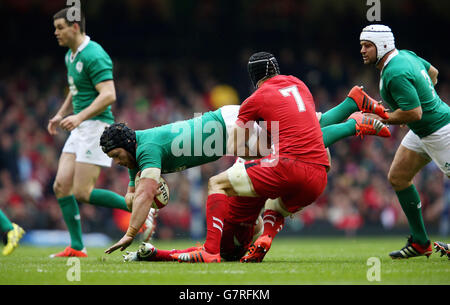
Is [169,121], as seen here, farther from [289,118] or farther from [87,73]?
[289,118]

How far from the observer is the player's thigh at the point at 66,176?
7801 millimetres

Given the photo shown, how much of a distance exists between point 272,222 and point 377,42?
2.13m

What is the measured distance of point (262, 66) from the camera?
21.0ft

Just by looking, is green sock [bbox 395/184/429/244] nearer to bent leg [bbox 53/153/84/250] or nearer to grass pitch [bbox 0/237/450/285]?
grass pitch [bbox 0/237/450/285]

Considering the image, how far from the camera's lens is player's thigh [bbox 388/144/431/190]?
6.95 metres

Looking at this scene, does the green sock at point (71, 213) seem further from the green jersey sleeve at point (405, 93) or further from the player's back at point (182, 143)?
the green jersey sleeve at point (405, 93)

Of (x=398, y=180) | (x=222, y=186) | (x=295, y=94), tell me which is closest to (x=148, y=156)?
(x=222, y=186)

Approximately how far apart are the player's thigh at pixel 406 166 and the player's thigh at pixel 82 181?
350 cm

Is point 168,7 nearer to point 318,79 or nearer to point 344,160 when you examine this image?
point 318,79

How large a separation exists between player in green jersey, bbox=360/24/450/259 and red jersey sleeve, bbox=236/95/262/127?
54.3 inches

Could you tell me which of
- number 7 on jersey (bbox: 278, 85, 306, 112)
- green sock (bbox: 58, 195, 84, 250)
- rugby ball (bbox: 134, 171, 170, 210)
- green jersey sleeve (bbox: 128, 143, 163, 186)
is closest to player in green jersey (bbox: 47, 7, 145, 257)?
green sock (bbox: 58, 195, 84, 250)

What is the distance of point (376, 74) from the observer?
765 inches

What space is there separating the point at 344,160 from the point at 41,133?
773cm
